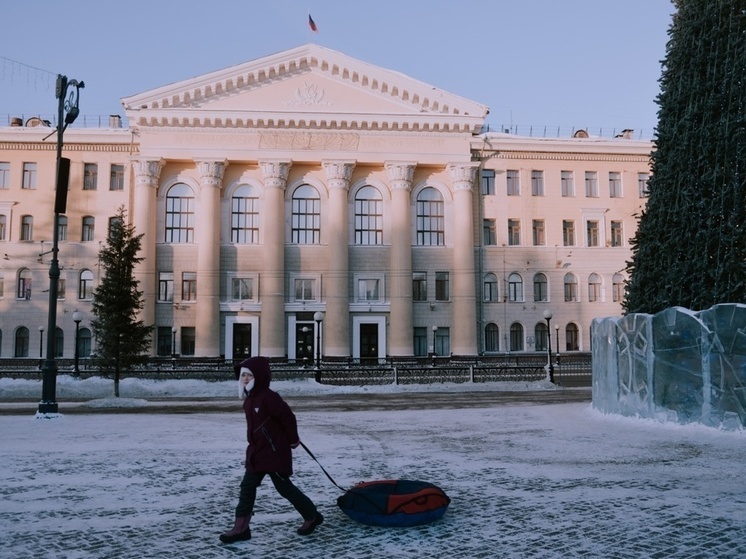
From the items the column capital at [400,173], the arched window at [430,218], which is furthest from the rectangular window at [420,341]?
the column capital at [400,173]

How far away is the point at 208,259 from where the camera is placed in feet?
160

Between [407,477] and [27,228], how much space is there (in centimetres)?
5052

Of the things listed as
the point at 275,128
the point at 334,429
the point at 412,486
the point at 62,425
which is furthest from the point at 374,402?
the point at 275,128

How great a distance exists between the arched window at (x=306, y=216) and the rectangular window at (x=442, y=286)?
941 centimetres

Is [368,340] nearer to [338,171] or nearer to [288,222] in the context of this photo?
[288,222]

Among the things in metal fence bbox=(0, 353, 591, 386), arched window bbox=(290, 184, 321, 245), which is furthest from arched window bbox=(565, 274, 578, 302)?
arched window bbox=(290, 184, 321, 245)

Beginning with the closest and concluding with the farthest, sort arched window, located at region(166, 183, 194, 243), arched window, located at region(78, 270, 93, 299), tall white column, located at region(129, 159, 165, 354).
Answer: tall white column, located at region(129, 159, 165, 354)
arched window, located at region(166, 183, 194, 243)
arched window, located at region(78, 270, 93, 299)

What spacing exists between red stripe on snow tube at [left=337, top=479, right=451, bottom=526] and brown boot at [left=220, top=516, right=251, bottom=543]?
0.98m

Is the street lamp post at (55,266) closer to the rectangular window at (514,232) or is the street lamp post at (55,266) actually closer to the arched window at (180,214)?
the arched window at (180,214)

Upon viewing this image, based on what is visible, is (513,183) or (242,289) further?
(513,183)

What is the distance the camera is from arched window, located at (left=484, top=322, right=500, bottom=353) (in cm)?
5256

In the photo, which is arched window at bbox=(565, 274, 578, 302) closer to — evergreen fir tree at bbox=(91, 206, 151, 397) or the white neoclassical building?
the white neoclassical building

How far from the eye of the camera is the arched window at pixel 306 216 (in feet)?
169

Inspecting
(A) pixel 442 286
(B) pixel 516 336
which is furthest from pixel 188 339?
(B) pixel 516 336
